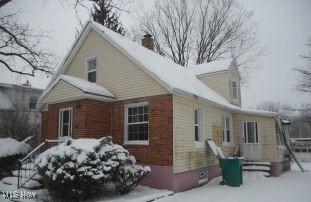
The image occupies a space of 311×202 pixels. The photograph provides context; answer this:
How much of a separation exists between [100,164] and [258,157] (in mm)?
11207

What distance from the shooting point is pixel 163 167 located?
1080 centimetres

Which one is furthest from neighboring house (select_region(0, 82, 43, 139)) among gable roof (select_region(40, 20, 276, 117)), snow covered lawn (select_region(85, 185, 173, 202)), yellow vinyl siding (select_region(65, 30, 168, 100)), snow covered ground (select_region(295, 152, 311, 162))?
snow covered ground (select_region(295, 152, 311, 162))

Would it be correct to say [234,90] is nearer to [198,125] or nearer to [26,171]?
[198,125]

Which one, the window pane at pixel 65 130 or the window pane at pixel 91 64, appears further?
the window pane at pixel 91 64

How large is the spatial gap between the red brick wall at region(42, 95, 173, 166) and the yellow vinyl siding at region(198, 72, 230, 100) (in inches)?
324

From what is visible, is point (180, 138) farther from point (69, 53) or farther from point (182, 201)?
point (69, 53)

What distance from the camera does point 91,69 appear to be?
574 inches

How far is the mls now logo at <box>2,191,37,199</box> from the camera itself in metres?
9.37

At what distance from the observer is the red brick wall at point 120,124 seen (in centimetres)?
1097

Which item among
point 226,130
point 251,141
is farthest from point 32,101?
point 251,141

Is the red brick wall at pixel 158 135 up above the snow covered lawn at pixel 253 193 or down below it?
above

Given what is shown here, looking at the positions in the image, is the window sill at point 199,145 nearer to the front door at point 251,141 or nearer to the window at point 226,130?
the window at point 226,130

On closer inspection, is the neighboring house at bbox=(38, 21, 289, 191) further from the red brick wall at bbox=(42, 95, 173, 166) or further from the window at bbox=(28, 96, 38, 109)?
the window at bbox=(28, 96, 38, 109)

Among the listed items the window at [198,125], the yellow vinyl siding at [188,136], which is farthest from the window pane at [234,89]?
the window at [198,125]
